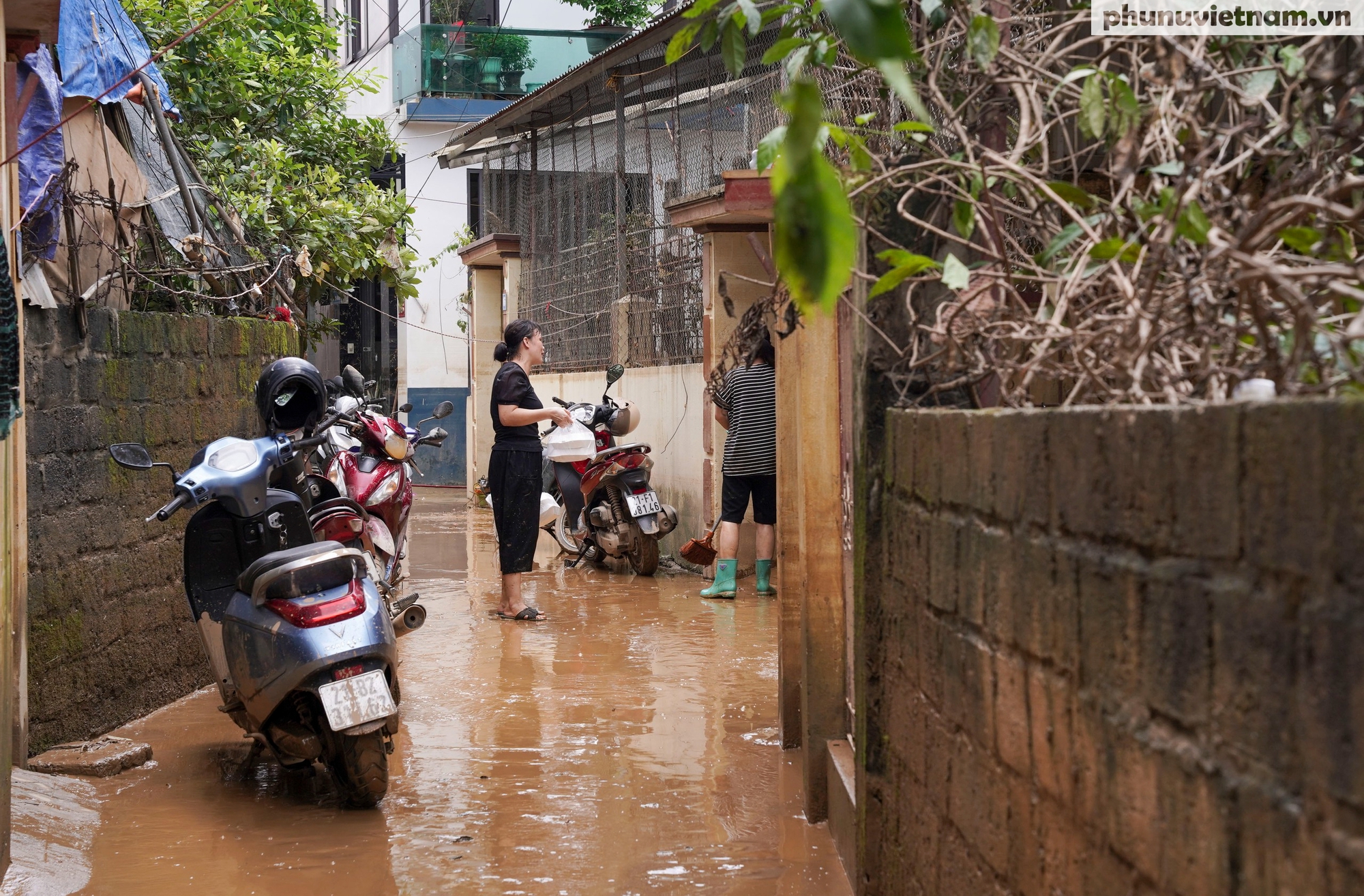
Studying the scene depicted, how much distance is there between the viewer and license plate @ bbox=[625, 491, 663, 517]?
33.0 feet

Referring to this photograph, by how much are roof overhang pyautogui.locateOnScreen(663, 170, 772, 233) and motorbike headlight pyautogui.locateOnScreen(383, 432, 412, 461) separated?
255 centimetres

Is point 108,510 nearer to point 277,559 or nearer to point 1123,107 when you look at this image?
point 277,559

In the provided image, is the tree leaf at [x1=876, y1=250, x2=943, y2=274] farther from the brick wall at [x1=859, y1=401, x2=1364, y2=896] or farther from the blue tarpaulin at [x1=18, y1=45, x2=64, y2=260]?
the blue tarpaulin at [x1=18, y1=45, x2=64, y2=260]

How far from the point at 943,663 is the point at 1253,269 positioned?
1.17 m

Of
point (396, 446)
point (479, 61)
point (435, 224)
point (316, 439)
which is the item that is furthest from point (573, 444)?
point (479, 61)

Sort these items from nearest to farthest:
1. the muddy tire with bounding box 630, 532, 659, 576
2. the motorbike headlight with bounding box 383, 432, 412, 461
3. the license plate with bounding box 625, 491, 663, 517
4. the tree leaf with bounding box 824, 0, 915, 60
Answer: the tree leaf with bounding box 824, 0, 915, 60
the motorbike headlight with bounding box 383, 432, 412, 461
the license plate with bounding box 625, 491, 663, 517
the muddy tire with bounding box 630, 532, 659, 576

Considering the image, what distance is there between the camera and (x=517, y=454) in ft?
27.0

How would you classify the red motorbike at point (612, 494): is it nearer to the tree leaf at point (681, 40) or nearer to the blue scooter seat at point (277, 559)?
the blue scooter seat at point (277, 559)

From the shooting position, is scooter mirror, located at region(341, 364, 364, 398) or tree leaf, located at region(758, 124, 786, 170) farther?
scooter mirror, located at region(341, 364, 364, 398)

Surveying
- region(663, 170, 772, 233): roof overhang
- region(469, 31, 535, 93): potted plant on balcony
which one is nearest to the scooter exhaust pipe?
region(663, 170, 772, 233): roof overhang

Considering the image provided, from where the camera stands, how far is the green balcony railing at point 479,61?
22.6 metres

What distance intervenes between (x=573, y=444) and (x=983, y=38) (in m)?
7.78

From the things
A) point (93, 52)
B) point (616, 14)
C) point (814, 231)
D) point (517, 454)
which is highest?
point (616, 14)

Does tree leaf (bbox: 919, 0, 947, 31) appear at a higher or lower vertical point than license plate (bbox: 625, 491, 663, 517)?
higher
